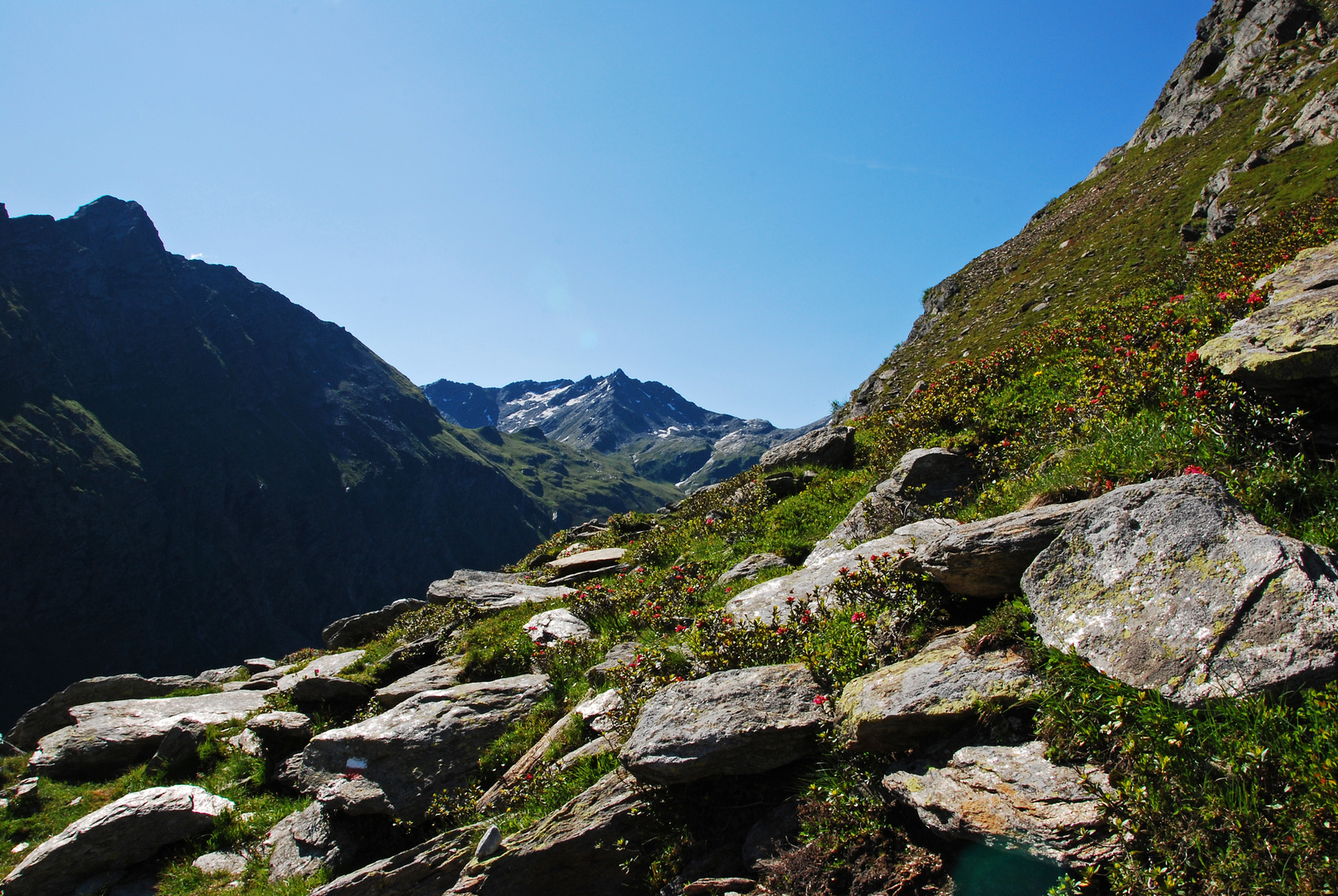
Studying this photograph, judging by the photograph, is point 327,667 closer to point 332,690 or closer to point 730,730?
point 332,690

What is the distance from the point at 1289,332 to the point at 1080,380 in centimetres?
449

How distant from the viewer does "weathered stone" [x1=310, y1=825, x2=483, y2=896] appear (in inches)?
275

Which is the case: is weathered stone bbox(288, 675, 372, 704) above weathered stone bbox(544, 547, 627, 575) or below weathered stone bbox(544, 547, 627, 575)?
below

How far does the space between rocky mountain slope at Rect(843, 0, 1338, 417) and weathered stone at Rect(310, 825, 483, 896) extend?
25427 mm

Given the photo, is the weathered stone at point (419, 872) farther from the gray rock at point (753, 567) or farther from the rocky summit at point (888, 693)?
the gray rock at point (753, 567)

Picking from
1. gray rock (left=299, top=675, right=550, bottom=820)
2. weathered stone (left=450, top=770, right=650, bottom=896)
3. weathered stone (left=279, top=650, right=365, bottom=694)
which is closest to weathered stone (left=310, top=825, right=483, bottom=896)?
weathered stone (left=450, top=770, right=650, bottom=896)

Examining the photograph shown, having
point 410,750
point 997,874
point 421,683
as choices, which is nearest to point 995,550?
point 997,874

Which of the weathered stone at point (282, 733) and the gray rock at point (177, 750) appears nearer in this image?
the weathered stone at point (282, 733)

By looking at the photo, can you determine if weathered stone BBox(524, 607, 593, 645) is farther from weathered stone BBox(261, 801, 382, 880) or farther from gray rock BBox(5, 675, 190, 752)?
gray rock BBox(5, 675, 190, 752)

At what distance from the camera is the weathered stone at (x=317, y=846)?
9289 millimetres

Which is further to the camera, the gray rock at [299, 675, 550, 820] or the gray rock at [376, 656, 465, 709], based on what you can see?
the gray rock at [376, 656, 465, 709]

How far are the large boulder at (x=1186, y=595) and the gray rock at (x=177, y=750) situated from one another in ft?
57.7

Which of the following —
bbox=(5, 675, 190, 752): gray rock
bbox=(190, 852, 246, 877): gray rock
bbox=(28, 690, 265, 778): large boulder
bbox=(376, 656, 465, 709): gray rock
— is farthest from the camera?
bbox=(5, 675, 190, 752): gray rock

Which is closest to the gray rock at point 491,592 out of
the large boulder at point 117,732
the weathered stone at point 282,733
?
the weathered stone at point 282,733
